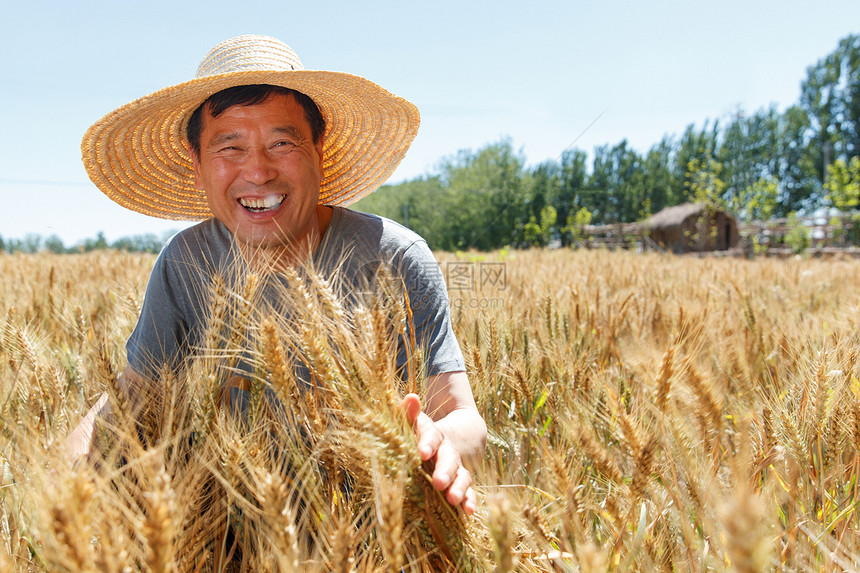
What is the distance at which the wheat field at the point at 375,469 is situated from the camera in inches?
22.2

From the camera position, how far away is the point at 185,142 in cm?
182

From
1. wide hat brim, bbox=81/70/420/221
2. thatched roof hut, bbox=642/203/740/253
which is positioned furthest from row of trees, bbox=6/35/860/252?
wide hat brim, bbox=81/70/420/221

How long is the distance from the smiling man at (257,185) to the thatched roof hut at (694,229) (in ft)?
71.4

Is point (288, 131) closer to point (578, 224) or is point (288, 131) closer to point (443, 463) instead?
point (443, 463)

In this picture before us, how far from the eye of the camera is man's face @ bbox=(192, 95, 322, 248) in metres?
1.47

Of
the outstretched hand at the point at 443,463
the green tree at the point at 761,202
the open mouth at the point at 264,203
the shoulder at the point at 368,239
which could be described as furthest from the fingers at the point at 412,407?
the green tree at the point at 761,202

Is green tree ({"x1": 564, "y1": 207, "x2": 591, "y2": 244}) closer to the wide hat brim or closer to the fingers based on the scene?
the wide hat brim

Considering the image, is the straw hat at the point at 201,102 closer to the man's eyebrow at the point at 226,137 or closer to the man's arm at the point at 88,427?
the man's eyebrow at the point at 226,137

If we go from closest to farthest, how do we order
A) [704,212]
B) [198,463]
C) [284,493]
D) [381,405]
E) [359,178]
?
[284,493]
[381,405]
[198,463]
[359,178]
[704,212]

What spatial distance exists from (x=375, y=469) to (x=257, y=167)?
112cm

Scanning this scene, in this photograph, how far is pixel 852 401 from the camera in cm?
97

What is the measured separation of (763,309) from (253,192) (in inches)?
93.3

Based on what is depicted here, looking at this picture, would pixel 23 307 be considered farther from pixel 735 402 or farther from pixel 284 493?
pixel 735 402

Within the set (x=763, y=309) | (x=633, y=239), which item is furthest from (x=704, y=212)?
(x=763, y=309)
